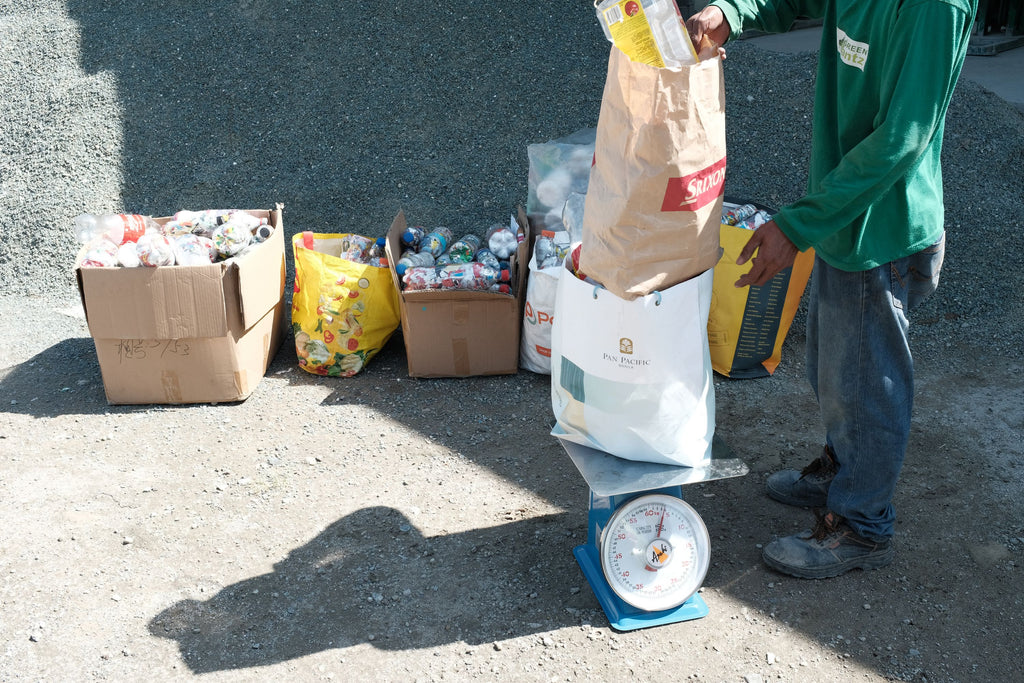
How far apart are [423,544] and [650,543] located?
731mm

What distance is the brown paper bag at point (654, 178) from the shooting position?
1.81 m

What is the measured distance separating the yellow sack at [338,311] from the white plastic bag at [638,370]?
1451 mm

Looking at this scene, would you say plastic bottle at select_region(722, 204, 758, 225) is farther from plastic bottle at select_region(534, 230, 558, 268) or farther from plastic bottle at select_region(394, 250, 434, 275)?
plastic bottle at select_region(394, 250, 434, 275)

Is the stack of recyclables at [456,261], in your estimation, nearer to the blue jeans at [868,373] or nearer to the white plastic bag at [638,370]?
the white plastic bag at [638,370]

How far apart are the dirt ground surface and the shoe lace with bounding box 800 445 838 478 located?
141 mm

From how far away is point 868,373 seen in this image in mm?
2244

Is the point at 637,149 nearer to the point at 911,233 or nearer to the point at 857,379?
the point at 911,233

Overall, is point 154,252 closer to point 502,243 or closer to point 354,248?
point 354,248

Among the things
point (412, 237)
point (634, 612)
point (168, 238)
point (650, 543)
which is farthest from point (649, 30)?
point (168, 238)

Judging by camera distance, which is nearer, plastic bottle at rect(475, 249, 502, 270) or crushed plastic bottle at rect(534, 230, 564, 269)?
crushed plastic bottle at rect(534, 230, 564, 269)

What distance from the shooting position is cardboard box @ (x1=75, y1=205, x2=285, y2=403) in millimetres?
3148

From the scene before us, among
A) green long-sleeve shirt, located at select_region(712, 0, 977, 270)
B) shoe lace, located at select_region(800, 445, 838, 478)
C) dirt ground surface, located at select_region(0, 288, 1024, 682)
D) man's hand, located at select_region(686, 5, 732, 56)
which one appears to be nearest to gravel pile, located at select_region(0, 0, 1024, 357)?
dirt ground surface, located at select_region(0, 288, 1024, 682)

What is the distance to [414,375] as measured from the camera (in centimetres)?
356

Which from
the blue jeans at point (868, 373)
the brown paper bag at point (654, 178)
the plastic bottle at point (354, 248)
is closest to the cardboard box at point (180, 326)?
the plastic bottle at point (354, 248)
